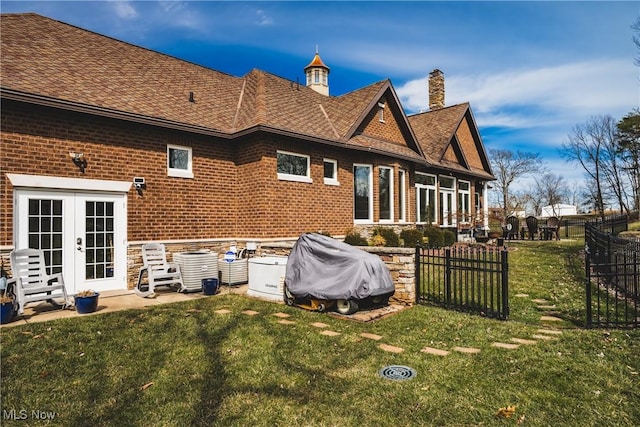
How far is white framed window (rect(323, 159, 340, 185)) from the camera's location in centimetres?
1343

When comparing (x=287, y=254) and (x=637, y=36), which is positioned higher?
(x=637, y=36)

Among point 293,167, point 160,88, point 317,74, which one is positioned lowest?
point 293,167

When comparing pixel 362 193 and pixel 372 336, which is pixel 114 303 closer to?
pixel 372 336

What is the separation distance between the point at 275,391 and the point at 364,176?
37.7ft

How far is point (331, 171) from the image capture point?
535 inches

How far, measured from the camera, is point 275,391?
3.98 metres

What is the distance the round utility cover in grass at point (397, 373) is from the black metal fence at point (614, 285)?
10.5 ft

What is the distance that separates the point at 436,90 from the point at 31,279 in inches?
954

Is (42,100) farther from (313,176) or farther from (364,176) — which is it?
(364,176)

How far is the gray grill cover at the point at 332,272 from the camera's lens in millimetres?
6965

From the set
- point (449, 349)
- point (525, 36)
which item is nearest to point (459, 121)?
point (525, 36)

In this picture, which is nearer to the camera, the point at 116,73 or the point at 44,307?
the point at 44,307

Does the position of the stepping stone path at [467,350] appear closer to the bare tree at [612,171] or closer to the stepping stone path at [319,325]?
the stepping stone path at [319,325]
